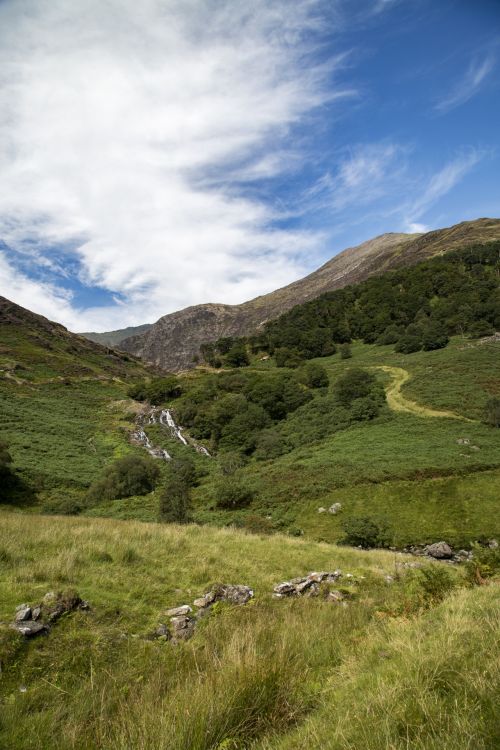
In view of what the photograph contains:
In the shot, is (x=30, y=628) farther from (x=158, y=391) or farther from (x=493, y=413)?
(x=158, y=391)

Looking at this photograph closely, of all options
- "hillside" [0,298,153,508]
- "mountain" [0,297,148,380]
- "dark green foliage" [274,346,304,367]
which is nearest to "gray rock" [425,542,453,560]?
"hillside" [0,298,153,508]

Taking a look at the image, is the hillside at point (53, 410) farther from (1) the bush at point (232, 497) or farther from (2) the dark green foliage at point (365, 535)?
(2) the dark green foliage at point (365, 535)

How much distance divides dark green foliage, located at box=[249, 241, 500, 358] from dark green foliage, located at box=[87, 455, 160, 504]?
170ft

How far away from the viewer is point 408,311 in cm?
8731

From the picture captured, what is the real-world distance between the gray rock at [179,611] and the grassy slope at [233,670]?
18 centimetres

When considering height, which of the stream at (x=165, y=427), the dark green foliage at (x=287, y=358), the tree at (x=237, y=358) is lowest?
the stream at (x=165, y=427)

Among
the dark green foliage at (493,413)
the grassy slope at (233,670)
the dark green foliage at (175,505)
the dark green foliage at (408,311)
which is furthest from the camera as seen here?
the dark green foliage at (408,311)

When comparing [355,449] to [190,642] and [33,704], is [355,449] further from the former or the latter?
[33,704]

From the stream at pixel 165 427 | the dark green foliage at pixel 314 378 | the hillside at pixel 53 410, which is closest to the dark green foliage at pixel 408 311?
the dark green foliage at pixel 314 378

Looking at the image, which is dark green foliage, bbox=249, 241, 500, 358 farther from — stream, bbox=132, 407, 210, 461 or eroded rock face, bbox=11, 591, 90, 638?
eroded rock face, bbox=11, 591, 90, 638

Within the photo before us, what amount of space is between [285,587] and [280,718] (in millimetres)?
5446

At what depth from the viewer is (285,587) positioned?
8484mm

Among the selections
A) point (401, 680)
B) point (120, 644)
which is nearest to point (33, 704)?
point (120, 644)

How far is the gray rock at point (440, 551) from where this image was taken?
18172mm
